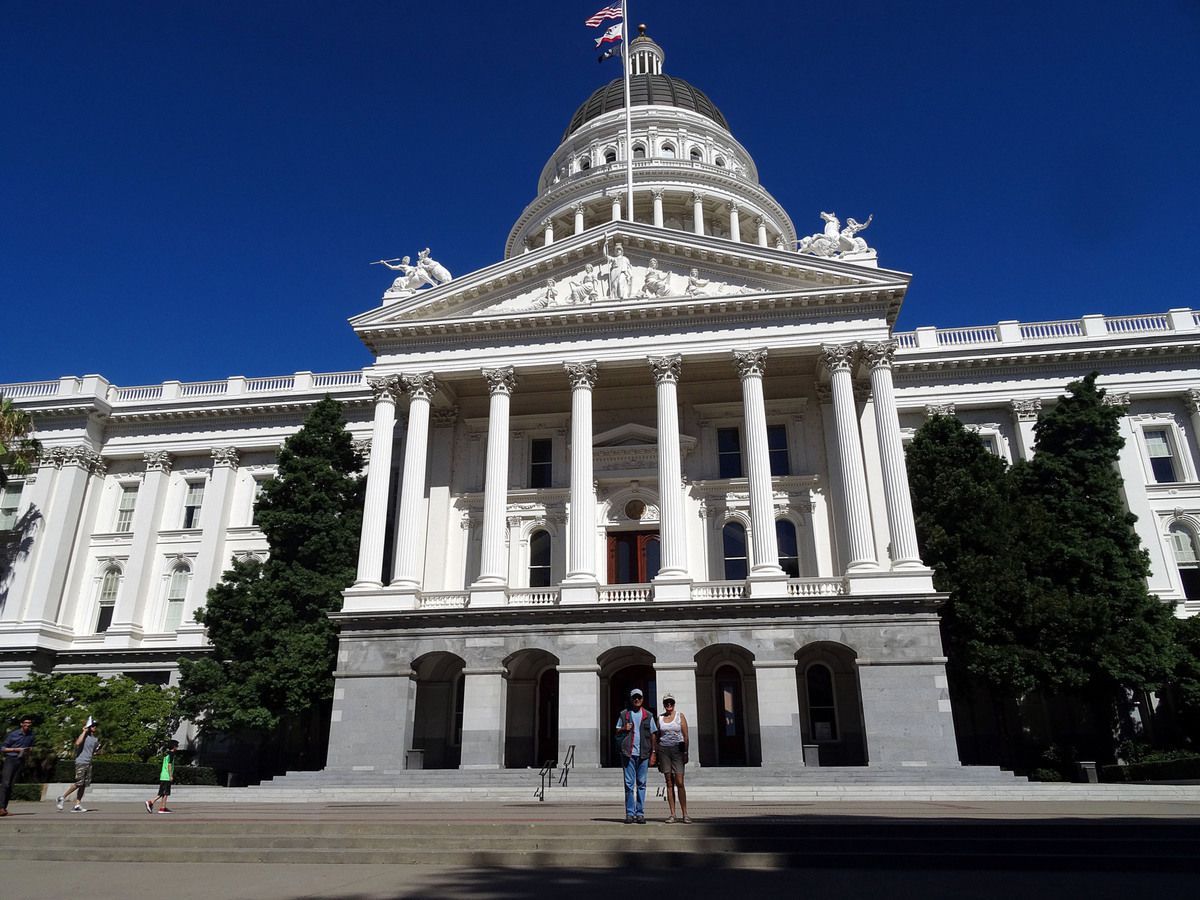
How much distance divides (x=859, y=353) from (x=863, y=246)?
4.90m

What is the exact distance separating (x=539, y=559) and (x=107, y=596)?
2255cm

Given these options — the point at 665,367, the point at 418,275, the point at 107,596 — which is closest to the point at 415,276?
the point at 418,275

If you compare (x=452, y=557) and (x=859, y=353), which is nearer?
(x=859, y=353)

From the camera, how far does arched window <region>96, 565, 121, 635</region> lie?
4069 cm

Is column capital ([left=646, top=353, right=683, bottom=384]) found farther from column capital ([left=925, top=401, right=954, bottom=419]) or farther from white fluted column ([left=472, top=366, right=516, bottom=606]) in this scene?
column capital ([left=925, top=401, right=954, bottom=419])

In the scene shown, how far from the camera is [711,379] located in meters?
34.5

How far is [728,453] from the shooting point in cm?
3488

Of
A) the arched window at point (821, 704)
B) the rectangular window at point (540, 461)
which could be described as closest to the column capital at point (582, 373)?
the rectangular window at point (540, 461)

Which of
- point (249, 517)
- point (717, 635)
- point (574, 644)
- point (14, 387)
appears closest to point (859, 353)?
point (717, 635)

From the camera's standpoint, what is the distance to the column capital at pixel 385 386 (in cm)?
3291

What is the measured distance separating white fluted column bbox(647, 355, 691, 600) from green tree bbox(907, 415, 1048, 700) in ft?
28.4

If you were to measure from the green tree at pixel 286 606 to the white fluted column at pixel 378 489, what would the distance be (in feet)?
6.07

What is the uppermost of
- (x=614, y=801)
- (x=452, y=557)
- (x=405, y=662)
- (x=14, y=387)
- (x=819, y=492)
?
(x=14, y=387)

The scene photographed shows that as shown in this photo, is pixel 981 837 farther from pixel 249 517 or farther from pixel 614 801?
pixel 249 517
